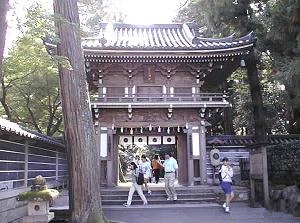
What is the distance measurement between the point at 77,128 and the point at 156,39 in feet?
41.2

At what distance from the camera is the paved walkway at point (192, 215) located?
10477 millimetres

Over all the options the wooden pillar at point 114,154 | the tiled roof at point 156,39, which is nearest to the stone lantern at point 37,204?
the wooden pillar at point 114,154

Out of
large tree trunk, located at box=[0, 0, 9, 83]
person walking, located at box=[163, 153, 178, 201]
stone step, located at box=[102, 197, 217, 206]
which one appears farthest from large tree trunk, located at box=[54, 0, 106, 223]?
stone step, located at box=[102, 197, 217, 206]

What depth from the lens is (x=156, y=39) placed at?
20.2 m

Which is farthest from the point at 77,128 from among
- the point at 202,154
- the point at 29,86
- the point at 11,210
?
the point at 29,86

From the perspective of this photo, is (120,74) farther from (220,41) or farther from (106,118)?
(220,41)

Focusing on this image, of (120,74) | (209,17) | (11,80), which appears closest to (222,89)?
(209,17)

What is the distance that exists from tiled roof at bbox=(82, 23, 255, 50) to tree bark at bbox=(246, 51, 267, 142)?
1.65 m

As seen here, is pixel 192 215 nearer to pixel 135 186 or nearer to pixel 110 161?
pixel 135 186

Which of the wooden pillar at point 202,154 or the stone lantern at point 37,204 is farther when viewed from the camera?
the wooden pillar at point 202,154

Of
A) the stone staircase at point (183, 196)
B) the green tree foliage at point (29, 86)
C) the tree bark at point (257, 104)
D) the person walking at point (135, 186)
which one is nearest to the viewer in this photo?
the person walking at point (135, 186)

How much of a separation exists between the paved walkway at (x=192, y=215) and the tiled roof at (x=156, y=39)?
289 inches

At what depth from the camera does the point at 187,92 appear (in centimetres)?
1831

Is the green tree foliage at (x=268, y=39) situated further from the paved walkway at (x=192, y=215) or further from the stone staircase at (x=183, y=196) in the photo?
the stone staircase at (x=183, y=196)
